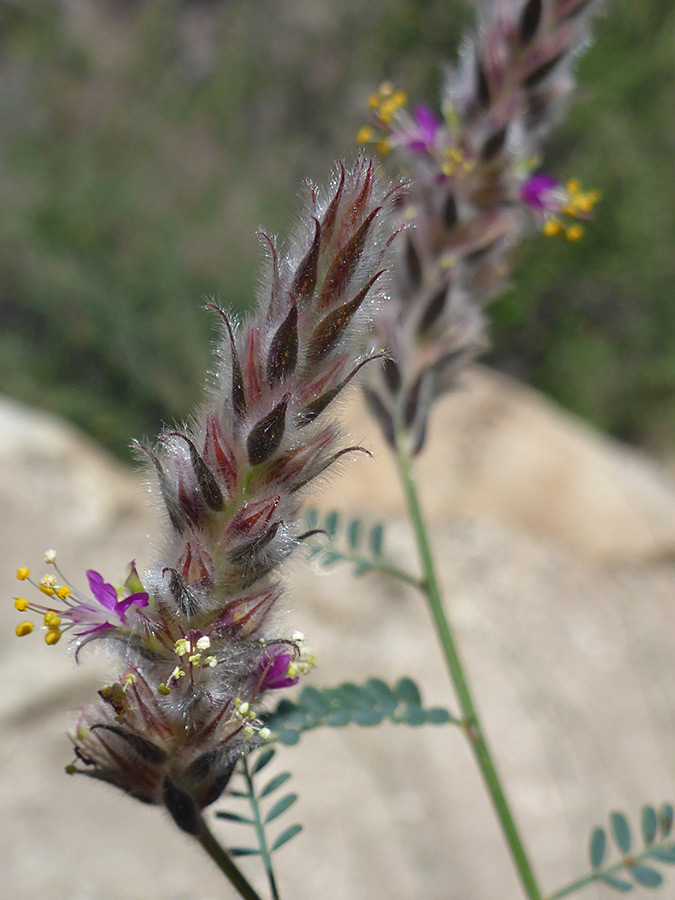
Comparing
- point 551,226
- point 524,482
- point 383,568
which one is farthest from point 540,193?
point 524,482

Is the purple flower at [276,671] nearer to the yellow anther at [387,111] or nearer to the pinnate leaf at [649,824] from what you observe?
the pinnate leaf at [649,824]

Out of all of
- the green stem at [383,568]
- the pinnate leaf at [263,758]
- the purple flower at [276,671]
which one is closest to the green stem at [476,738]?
the green stem at [383,568]


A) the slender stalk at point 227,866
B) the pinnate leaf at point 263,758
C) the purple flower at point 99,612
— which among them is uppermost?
the purple flower at point 99,612

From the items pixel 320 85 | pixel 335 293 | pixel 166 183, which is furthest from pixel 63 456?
pixel 320 85

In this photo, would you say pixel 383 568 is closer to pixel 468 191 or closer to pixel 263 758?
pixel 263 758

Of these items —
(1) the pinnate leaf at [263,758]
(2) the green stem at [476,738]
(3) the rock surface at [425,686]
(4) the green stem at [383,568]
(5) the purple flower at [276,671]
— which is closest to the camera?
(5) the purple flower at [276,671]

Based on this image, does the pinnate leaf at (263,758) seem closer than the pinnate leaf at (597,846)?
Yes

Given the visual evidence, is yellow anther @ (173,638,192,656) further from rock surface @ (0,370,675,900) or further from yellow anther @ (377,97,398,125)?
rock surface @ (0,370,675,900)
